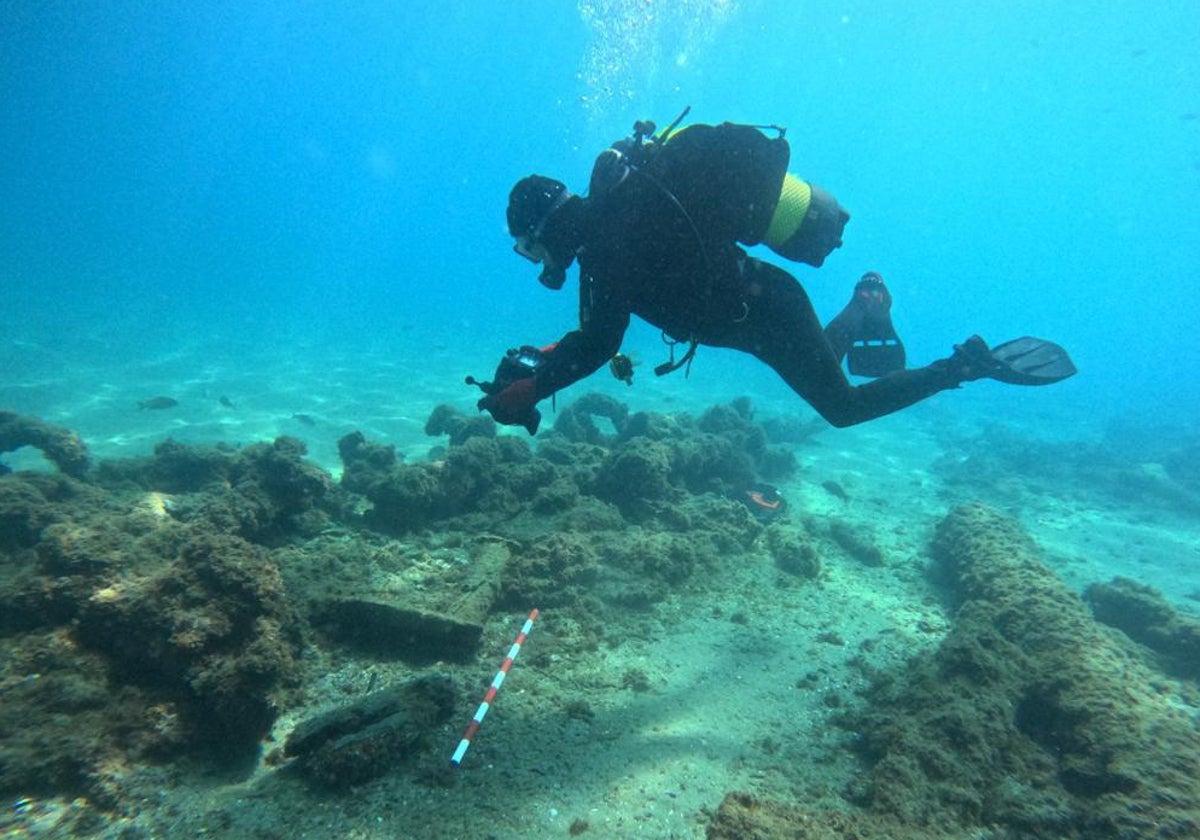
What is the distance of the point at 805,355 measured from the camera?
16.4ft

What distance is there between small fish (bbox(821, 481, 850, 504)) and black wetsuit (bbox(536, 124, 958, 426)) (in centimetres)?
901

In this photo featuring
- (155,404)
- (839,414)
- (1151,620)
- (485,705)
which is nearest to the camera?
(485,705)

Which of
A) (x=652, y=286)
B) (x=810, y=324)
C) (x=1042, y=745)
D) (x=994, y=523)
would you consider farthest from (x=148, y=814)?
(x=994, y=523)

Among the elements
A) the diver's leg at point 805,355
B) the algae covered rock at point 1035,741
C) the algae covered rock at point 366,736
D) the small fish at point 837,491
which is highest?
the small fish at point 837,491

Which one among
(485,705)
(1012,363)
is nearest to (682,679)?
(485,705)

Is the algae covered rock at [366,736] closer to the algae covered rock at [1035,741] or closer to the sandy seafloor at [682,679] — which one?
the sandy seafloor at [682,679]

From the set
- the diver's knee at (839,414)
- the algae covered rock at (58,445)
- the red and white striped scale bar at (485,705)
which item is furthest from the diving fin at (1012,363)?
the algae covered rock at (58,445)

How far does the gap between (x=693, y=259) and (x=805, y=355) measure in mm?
1565

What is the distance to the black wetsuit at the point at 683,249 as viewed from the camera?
4.17 m

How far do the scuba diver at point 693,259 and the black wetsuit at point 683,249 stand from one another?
10 millimetres

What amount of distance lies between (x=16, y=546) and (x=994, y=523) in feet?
43.4

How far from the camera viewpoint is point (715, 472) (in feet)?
36.1

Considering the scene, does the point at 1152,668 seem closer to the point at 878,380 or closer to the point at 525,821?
the point at 878,380

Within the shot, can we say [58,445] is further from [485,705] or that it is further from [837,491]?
[837,491]
